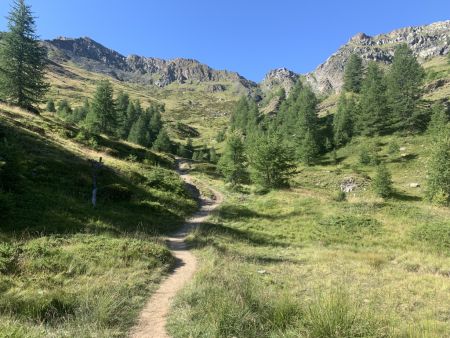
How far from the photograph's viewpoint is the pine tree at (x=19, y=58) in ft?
137

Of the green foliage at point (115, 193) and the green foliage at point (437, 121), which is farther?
the green foliage at point (437, 121)

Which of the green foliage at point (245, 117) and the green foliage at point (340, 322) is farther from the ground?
the green foliage at point (245, 117)

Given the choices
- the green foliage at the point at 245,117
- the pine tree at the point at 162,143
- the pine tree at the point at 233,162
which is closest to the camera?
the pine tree at the point at 233,162

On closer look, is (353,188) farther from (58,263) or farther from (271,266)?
(58,263)

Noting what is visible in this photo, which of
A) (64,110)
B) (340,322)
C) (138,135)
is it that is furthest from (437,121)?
(64,110)

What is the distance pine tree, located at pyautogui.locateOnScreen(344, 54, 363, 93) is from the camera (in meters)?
109

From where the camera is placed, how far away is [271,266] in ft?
46.6

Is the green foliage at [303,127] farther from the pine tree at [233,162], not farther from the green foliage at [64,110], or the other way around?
the green foliage at [64,110]

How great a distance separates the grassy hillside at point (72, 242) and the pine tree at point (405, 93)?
6475cm

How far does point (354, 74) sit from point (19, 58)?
334ft

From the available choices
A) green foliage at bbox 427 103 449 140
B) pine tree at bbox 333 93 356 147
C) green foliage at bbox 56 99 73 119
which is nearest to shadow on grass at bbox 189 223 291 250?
green foliage at bbox 427 103 449 140

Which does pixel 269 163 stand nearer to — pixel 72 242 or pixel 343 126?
pixel 72 242

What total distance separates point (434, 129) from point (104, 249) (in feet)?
237

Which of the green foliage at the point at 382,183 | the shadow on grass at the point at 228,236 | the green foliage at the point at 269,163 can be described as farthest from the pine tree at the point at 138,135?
the shadow on grass at the point at 228,236
